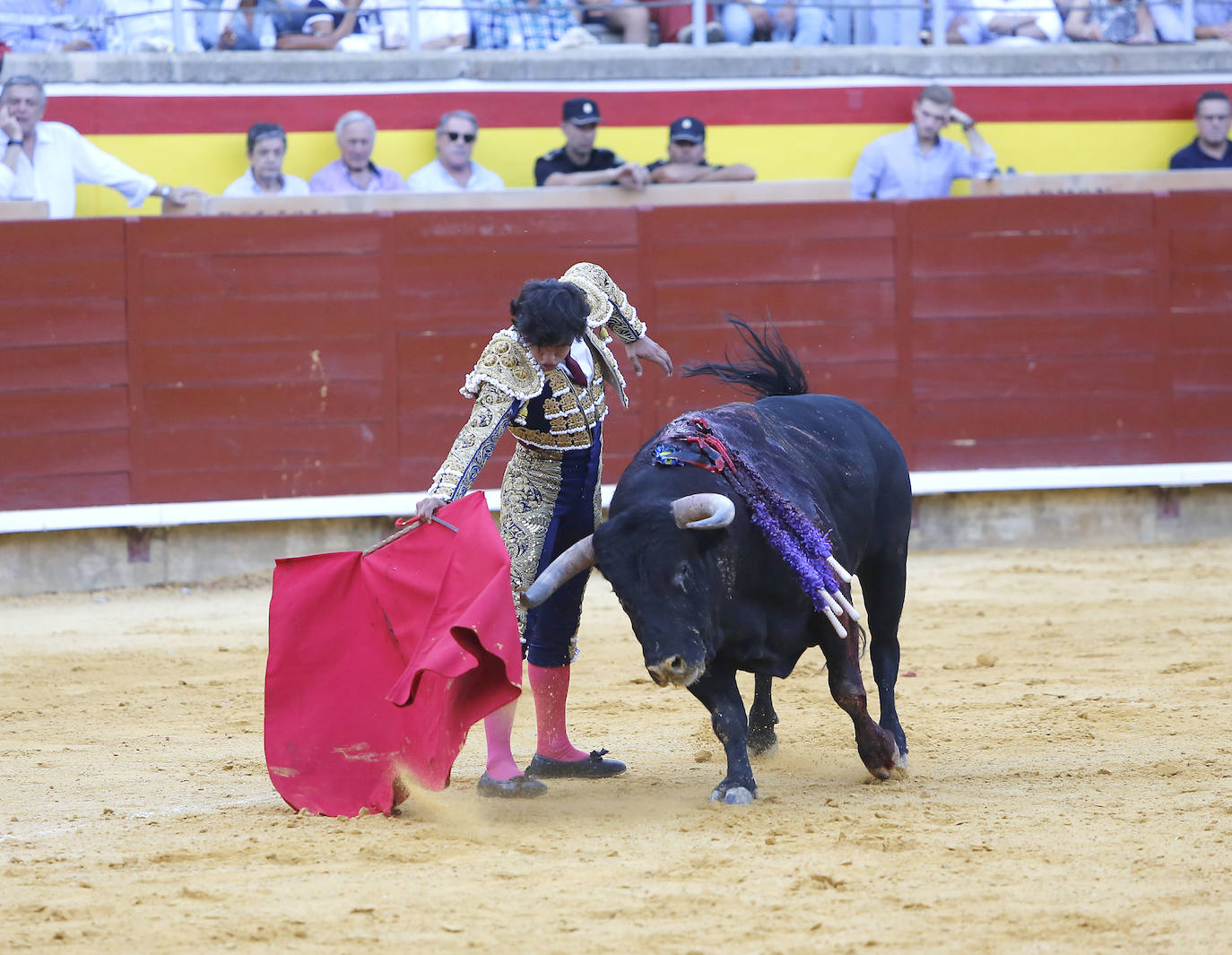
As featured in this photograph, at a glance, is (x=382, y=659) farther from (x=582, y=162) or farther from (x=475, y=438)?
(x=582, y=162)

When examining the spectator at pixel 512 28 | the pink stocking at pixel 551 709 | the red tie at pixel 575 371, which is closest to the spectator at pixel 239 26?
the spectator at pixel 512 28

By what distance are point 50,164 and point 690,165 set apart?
9.16 ft

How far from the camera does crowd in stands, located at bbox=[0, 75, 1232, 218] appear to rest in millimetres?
6984

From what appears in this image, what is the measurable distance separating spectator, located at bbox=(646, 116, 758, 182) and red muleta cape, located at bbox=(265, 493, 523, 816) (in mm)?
4157

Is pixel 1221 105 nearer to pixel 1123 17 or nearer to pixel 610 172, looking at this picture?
pixel 1123 17

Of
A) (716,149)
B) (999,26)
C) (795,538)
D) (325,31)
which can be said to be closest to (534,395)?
(795,538)

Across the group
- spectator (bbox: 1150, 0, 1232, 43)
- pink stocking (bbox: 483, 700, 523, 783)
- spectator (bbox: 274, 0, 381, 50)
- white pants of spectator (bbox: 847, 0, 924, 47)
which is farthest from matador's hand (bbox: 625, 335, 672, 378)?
spectator (bbox: 1150, 0, 1232, 43)

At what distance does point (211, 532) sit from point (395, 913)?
14.8 feet

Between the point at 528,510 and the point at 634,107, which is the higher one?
the point at 634,107

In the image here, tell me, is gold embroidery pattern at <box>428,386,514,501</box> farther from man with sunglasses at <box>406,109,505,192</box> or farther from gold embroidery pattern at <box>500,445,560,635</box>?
man with sunglasses at <box>406,109,505,192</box>

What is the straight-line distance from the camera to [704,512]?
327cm

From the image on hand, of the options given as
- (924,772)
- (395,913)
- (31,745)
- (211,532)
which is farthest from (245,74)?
(395,913)

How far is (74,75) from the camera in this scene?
24.7 feet

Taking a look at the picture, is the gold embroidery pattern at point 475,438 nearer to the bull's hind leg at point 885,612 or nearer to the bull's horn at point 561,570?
the bull's horn at point 561,570
